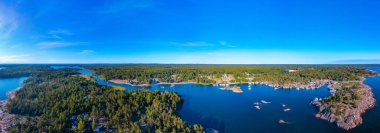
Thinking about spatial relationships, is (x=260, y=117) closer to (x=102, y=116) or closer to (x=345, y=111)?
(x=345, y=111)

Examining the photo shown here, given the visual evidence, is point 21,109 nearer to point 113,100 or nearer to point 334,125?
point 113,100

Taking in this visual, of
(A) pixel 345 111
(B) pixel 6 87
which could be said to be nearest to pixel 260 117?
(A) pixel 345 111

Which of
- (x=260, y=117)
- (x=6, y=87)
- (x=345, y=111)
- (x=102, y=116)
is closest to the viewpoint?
(x=102, y=116)

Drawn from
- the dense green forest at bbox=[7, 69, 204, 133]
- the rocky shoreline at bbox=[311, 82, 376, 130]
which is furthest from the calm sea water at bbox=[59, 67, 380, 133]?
the dense green forest at bbox=[7, 69, 204, 133]

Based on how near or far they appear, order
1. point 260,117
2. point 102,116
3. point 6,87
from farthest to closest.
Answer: point 6,87 → point 260,117 → point 102,116

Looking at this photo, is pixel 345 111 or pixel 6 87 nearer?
pixel 345 111

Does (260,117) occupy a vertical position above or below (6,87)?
below

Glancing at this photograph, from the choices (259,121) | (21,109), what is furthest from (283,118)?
(21,109)

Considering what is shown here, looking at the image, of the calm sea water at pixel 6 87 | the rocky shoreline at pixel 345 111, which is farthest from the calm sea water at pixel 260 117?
the calm sea water at pixel 6 87

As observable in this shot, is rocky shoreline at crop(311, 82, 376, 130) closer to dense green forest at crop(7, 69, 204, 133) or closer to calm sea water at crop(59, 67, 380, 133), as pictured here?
calm sea water at crop(59, 67, 380, 133)

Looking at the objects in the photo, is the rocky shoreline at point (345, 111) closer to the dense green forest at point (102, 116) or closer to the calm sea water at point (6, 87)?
the dense green forest at point (102, 116)

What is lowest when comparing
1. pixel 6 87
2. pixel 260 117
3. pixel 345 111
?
pixel 260 117
